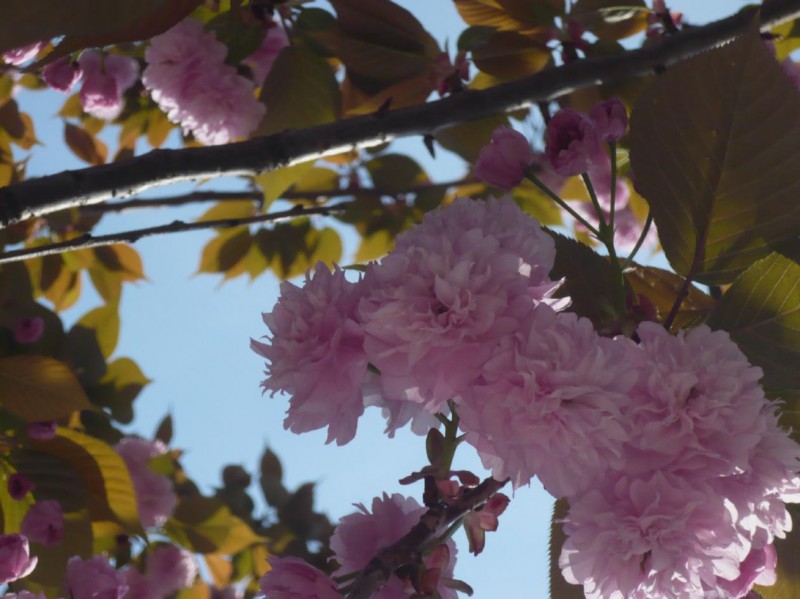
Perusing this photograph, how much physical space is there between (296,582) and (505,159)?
507mm

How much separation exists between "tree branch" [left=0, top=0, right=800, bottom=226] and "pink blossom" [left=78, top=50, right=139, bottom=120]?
959 millimetres

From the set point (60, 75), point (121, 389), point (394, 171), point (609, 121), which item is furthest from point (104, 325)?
point (609, 121)

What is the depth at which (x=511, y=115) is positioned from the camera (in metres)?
1.74

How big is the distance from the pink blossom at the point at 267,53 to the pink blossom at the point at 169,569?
1.18 meters

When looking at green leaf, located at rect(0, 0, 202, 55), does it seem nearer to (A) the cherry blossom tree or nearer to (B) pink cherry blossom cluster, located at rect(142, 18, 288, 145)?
(A) the cherry blossom tree

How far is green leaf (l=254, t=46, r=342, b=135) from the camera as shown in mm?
1416

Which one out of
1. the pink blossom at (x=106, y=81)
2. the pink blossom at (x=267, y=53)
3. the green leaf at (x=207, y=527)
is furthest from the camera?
the green leaf at (x=207, y=527)

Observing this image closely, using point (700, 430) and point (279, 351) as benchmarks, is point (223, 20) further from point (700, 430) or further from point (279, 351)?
point (700, 430)

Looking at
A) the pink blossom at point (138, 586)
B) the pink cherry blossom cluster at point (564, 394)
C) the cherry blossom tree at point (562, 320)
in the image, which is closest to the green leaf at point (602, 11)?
the cherry blossom tree at point (562, 320)

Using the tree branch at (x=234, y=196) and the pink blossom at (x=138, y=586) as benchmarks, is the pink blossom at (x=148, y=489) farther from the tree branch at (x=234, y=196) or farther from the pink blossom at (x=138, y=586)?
the tree branch at (x=234, y=196)

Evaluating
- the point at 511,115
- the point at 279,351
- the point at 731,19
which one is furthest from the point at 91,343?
the point at 731,19

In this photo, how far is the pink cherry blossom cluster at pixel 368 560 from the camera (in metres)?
0.66

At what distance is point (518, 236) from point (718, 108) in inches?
9.4

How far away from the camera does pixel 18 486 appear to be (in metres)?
1.39
